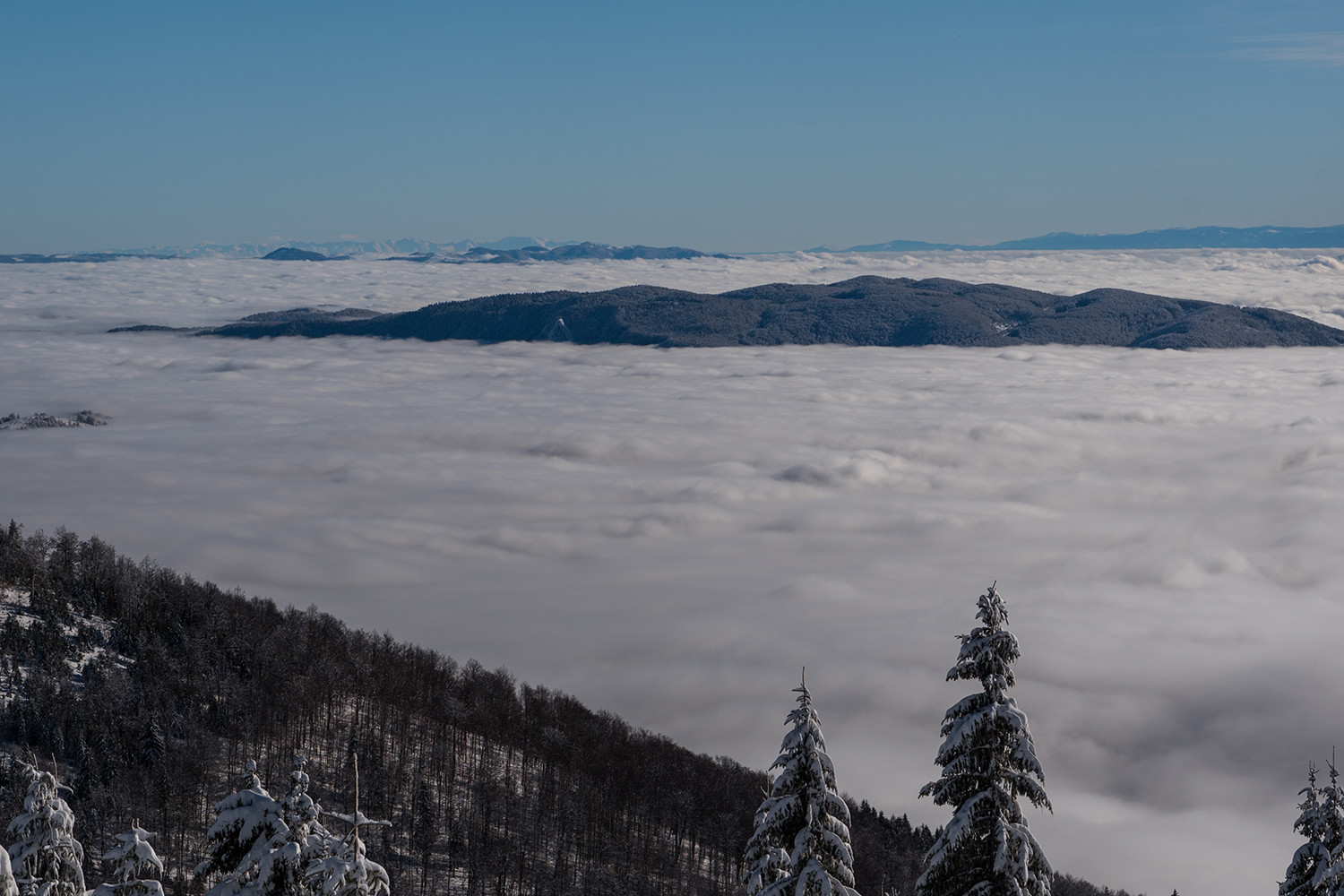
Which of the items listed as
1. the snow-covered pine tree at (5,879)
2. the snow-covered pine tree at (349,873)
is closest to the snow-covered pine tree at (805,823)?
the snow-covered pine tree at (349,873)

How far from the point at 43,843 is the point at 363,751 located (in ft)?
361

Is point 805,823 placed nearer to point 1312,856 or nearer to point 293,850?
point 293,850

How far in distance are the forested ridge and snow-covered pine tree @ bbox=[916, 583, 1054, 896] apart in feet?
245

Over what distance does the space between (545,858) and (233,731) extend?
42491mm

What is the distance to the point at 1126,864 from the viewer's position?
13925 cm

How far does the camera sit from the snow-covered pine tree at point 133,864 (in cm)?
1758

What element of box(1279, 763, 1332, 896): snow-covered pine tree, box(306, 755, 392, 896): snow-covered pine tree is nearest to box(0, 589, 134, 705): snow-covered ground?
box(306, 755, 392, 896): snow-covered pine tree

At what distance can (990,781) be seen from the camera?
68.8ft

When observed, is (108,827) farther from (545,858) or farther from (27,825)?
(27,825)

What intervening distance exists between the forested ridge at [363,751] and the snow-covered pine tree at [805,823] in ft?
238

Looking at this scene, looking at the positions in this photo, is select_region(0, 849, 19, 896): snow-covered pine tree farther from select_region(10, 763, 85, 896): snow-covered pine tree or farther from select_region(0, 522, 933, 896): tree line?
select_region(0, 522, 933, 896): tree line

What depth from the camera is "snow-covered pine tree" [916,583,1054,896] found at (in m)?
20.4

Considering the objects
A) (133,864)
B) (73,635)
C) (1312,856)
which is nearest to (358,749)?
(73,635)

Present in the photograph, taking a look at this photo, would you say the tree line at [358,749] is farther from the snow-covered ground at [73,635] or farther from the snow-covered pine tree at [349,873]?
the snow-covered pine tree at [349,873]
